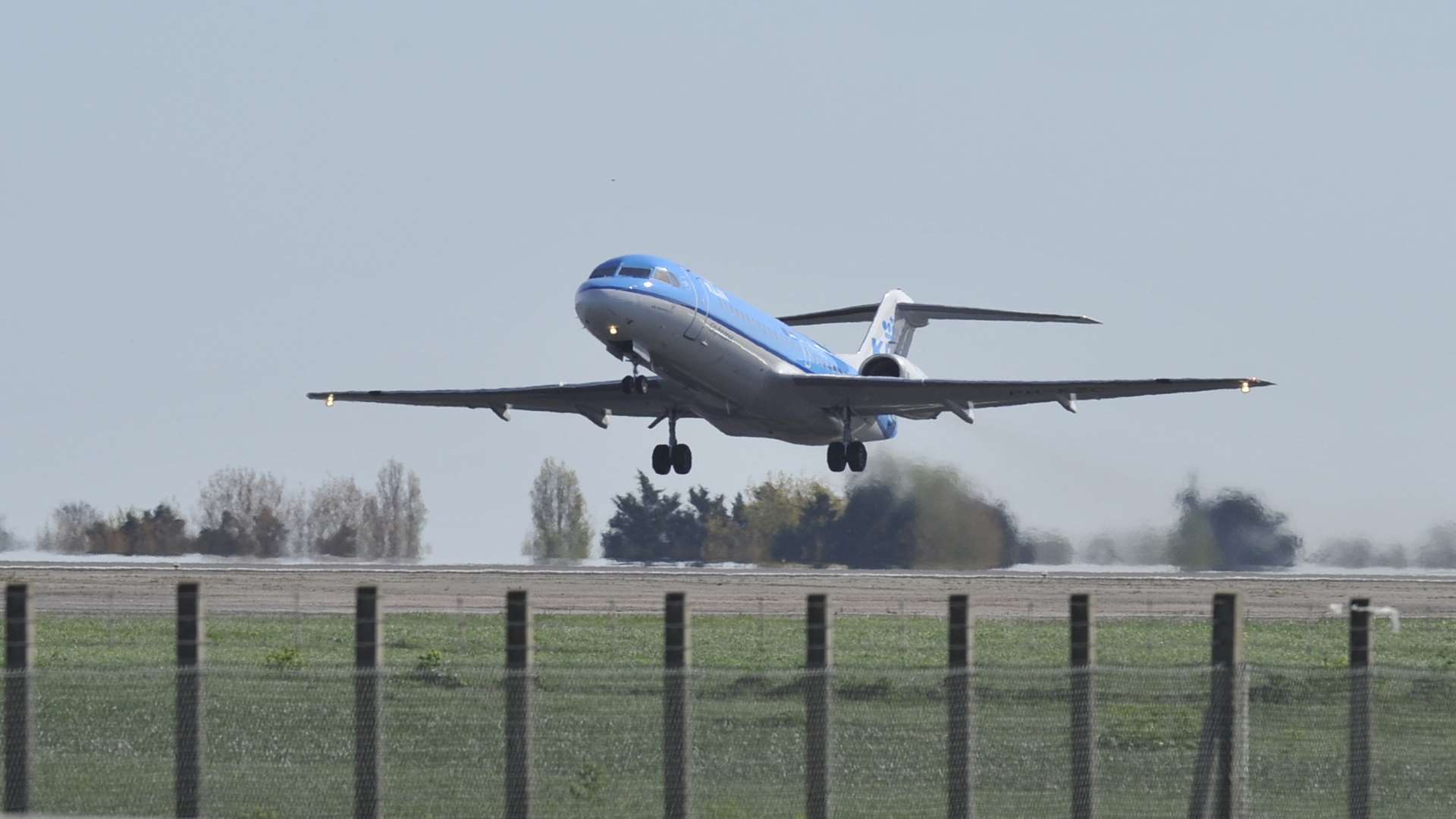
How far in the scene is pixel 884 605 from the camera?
31359 mm

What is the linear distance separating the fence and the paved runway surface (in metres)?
12.7

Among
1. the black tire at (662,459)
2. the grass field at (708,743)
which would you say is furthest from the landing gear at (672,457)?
the grass field at (708,743)

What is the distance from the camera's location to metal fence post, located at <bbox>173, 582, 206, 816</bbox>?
10289 mm

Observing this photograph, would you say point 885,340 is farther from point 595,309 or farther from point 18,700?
point 18,700

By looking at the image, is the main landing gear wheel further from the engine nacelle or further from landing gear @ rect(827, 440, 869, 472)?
the engine nacelle

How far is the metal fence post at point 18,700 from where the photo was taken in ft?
33.4

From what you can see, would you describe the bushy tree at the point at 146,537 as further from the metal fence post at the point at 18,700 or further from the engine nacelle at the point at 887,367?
the metal fence post at the point at 18,700

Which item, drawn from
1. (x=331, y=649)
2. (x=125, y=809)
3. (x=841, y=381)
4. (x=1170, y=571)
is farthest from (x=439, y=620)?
(x=1170, y=571)

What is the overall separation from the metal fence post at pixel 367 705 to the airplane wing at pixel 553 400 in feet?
95.1

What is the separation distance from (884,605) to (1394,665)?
34.8 feet

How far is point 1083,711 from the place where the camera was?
11.3 m

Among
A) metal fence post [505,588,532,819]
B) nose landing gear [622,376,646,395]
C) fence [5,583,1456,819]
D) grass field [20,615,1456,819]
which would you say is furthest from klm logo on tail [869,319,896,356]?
metal fence post [505,588,532,819]

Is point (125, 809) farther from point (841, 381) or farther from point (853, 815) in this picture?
point (841, 381)

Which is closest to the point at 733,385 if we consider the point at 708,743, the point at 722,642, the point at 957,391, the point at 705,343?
the point at 705,343
